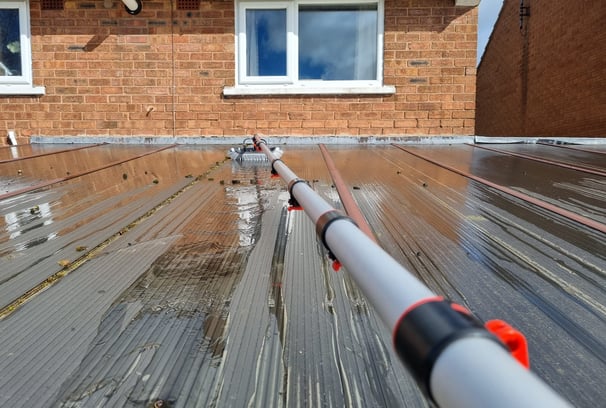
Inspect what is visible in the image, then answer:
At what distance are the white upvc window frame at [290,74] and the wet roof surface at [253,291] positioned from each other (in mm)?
3448

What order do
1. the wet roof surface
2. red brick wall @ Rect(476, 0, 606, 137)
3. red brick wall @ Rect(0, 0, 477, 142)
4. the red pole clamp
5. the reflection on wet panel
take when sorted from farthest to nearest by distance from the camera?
red brick wall @ Rect(476, 0, 606, 137) < red brick wall @ Rect(0, 0, 477, 142) < the reflection on wet panel < the wet roof surface < the red pole clamp

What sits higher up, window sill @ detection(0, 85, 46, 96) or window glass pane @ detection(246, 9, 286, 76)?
window glass pane @ detection(246, 9, 286, 76)

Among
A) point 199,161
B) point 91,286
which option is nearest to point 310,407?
point 91,286

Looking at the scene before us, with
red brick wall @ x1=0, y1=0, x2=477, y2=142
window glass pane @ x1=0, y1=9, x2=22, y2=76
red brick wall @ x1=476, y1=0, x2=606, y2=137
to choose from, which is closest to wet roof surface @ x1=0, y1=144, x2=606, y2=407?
red brick wall @ x1=0, y1=0, x2=477, y2=142

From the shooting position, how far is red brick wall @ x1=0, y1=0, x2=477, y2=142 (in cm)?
517

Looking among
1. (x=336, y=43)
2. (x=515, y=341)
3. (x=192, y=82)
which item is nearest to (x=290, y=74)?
(x=336, y=43)

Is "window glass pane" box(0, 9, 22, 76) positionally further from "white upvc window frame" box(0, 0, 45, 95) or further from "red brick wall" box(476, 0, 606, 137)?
"red brick wall" box(476, 0, 606, 137)

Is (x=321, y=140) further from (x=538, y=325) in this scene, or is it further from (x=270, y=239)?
(x=538, y=325)

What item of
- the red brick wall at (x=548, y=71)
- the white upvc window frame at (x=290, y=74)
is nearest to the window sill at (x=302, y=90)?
the white upvc window frame at (x=290, y=74)

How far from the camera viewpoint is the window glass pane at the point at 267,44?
5352 mm

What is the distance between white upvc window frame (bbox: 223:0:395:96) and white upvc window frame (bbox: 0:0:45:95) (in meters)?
2.42

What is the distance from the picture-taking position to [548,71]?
7.89 m

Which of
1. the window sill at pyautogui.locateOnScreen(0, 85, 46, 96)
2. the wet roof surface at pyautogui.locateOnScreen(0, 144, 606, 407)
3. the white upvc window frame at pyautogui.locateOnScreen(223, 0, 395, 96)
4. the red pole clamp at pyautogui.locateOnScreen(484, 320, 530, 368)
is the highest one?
the white upvc window frame at pyautogui.locateOnScreen(223, 0, 395, 96)

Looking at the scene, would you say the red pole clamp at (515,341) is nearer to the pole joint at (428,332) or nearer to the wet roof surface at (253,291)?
the pole joint at (428,332)
